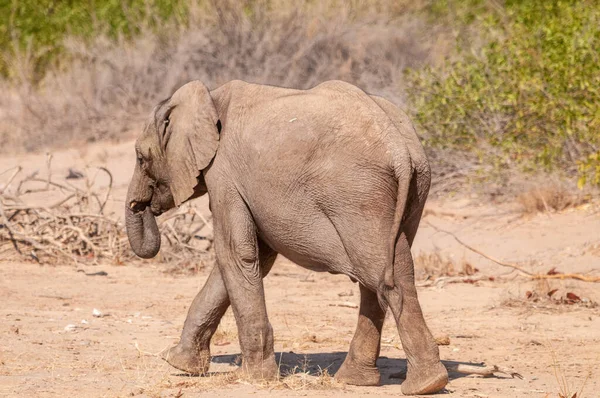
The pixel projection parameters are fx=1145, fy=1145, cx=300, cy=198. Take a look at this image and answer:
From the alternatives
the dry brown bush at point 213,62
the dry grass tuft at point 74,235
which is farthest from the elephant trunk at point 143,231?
the dry brown bush at point 213,62

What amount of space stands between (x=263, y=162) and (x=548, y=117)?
7895 mm

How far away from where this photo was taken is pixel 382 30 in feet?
67.2

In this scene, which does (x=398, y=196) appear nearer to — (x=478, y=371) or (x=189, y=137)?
(x=189, y=137)

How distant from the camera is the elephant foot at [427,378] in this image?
21.9 feet

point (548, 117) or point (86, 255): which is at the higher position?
point (548, 117)

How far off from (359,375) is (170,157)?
185 centimetres

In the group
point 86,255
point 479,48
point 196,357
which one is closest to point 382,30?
point 479,48

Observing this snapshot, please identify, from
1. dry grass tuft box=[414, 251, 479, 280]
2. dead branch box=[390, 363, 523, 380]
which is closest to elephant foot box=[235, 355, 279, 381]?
dead branch box=[390, 363, 523, 380]

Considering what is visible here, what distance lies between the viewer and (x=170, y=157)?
7387mm

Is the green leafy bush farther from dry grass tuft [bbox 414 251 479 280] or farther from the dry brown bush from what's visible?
the dry brown bush

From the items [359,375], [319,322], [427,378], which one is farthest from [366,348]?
[319,322]

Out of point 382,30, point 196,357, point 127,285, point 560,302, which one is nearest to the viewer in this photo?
point 196,357

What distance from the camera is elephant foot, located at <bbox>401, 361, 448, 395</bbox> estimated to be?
6.67 m

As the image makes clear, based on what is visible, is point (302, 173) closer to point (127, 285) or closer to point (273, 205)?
point (273, 205)
